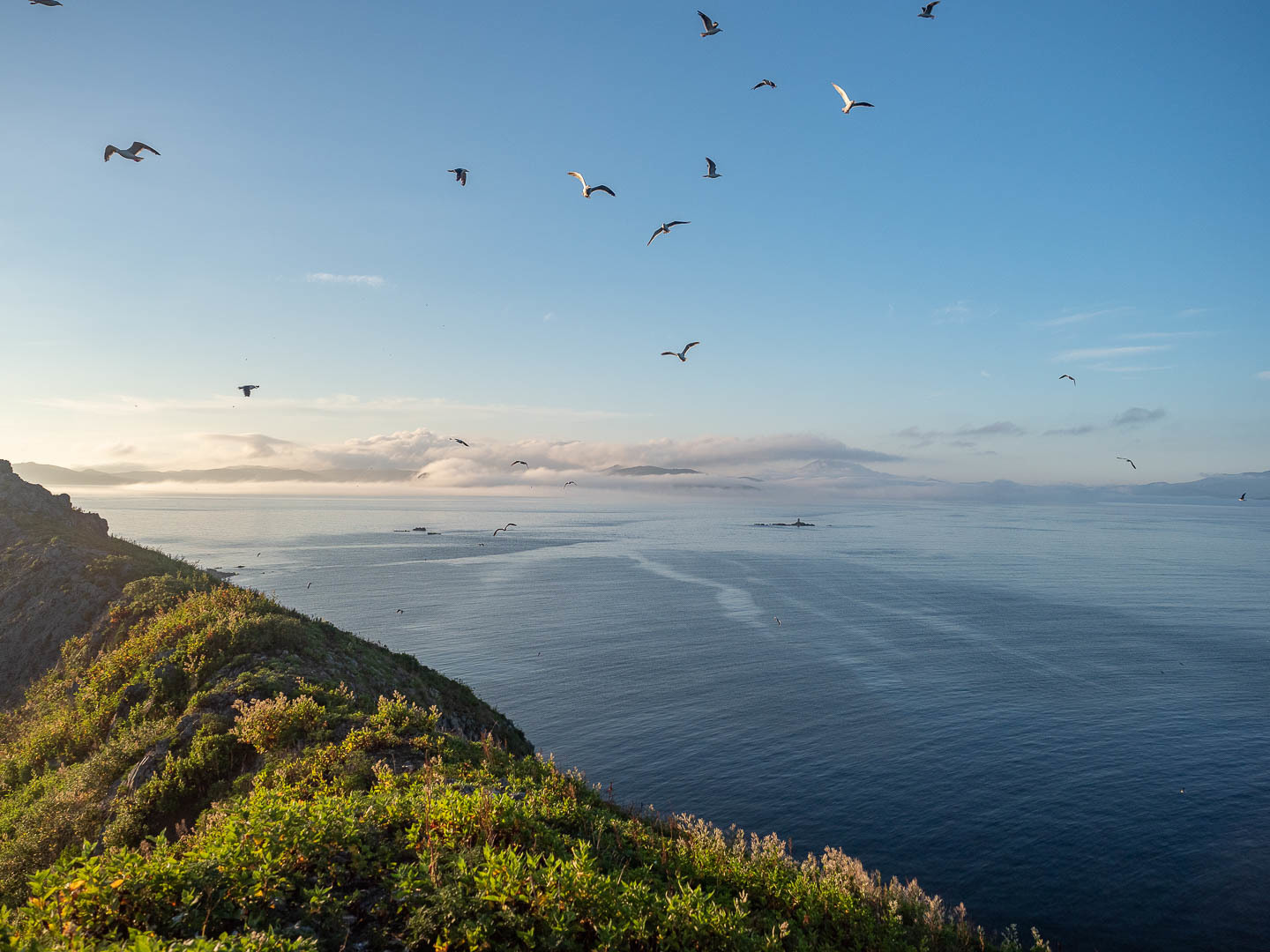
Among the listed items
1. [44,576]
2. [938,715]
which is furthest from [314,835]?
[938,715]

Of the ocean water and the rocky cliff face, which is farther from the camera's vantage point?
the ocean water

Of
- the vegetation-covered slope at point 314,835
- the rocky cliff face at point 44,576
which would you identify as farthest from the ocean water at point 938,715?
the rocky cliff face at point 44,576

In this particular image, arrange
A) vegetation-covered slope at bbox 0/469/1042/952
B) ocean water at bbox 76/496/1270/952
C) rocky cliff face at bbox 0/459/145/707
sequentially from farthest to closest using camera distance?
ocean water at bbox 76/496/1270/952 → rocky cliff face at bbox 0/459/145/707 → vegetation-covered slope at bbox 0/469/1042/952

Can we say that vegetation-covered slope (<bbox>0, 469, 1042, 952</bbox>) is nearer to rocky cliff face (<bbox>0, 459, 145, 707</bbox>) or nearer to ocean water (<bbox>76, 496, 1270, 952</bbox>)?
rocky cliff face (<bbox>0, 459, 145, 707</bbox>)

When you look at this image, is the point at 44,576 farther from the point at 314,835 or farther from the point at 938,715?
the point at 938,715

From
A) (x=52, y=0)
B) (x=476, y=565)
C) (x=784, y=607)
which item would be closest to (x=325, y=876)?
(x=52, y=0)

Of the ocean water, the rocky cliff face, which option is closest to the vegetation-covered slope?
the rocky cliff face

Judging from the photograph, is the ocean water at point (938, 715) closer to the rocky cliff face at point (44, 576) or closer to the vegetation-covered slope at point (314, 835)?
the vegetation-covered slope at point (314, 835)
